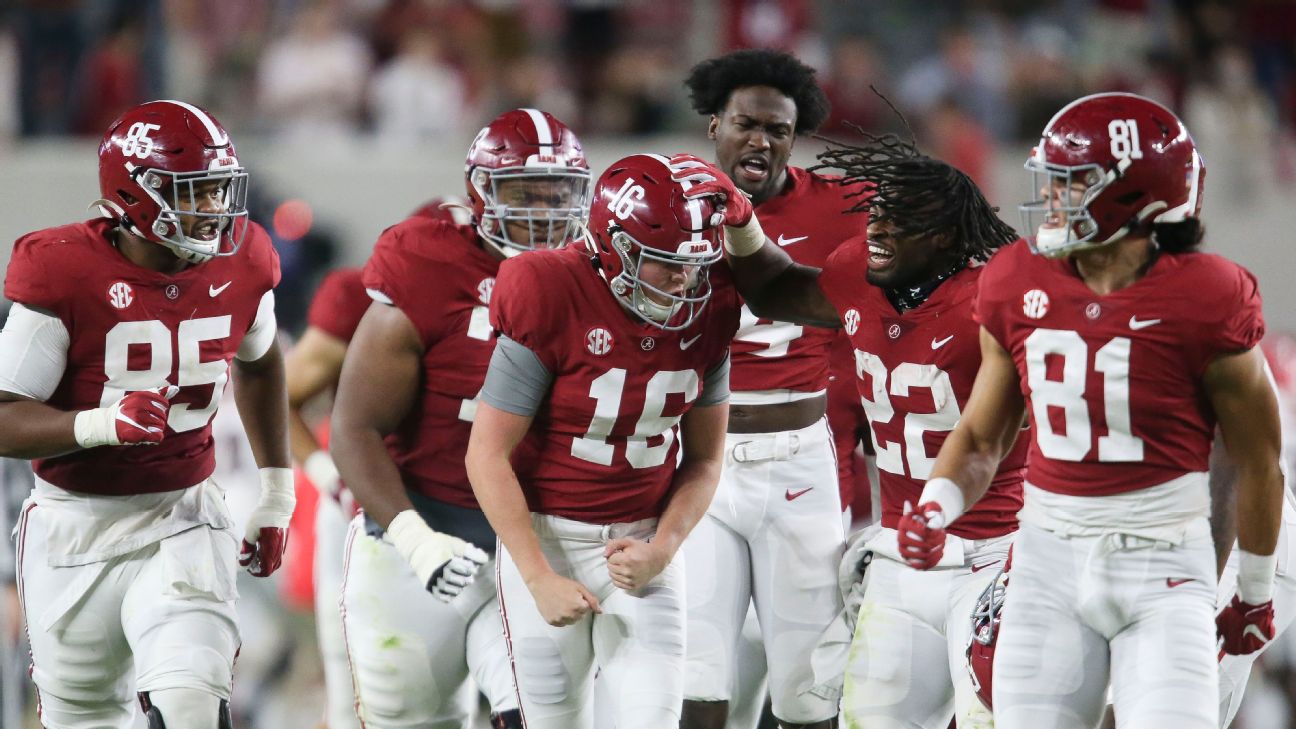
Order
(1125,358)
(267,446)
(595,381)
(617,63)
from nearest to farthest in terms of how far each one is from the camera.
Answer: (1125,358) < (595,381) < (267,446) < (617,63)

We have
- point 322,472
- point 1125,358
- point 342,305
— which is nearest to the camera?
point 1125,358

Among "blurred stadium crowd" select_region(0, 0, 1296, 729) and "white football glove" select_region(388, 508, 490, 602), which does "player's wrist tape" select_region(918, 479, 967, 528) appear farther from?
"blurred stadium crowd" select_region(0, 0, 1296, 729)

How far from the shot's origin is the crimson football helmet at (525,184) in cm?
400

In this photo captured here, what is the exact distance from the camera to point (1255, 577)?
324 centimetres

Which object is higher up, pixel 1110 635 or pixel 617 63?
pixel 1110 635

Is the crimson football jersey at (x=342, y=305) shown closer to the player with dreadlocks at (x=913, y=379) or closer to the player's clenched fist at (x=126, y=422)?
the player's clenched fist at (x=126, y=422)

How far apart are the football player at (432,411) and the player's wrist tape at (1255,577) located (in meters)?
1.68

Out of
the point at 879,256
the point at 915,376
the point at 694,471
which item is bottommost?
the point at 694,471

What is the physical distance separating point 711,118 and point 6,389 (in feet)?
6.59

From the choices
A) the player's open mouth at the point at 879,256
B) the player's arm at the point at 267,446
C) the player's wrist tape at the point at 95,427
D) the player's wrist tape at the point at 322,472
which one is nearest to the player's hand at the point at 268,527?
the player's arm at the point at 267,446

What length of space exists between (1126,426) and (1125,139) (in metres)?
0.55

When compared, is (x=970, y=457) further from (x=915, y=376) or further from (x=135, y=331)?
(x=135, y=331)

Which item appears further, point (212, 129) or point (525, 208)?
point (525, 208)

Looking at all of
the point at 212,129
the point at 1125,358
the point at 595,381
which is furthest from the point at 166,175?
the point at 1125,358
